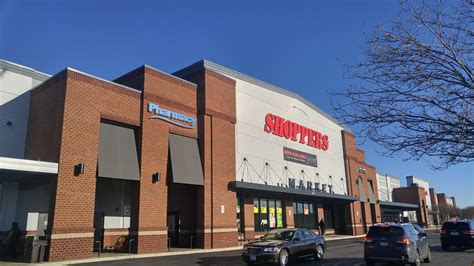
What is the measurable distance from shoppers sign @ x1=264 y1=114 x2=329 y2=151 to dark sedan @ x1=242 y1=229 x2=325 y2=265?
15844 mm

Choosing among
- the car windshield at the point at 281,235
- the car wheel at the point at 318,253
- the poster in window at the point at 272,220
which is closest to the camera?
the car windshield at the point at 281,235

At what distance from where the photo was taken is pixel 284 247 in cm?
1648

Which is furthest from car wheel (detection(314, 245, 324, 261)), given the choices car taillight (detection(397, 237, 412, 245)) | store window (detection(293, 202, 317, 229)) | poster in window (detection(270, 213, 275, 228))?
store window (detection(293, 202, 317, 229))

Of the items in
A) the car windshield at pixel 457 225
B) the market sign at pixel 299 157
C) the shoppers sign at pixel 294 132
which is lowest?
the car windshield at pixel 457 225

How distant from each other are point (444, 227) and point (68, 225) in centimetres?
2095

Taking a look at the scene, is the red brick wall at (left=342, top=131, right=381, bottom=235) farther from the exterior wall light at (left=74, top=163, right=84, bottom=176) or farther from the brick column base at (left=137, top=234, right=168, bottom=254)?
the exterior wall light at (left=74, top=163, right=84, bottom=176)

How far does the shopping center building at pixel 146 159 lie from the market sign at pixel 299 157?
0.18 metres

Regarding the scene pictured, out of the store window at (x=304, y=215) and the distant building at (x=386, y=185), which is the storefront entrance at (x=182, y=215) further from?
the distant building at (x=386, y=185)

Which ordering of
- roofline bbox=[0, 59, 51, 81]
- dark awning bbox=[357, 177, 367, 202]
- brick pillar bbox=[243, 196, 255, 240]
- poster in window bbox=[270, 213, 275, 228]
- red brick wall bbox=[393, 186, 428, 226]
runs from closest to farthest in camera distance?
roofline bbox=[0, 59, 51, 81]
brick pillar bbox=[243, 196, 255, 240]
poster in window bbox=[270, 213, 275, 228]
dark awning bbox=[357, 177, 367, 202]
red brick wall bbox=[393, 186, 428, 226]

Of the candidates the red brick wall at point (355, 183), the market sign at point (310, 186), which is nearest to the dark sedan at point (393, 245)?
the market sign at point (310, 186)

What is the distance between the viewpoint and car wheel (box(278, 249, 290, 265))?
16062 mm

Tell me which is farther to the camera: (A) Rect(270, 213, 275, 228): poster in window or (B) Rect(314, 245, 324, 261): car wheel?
(A) Rect(270, 213, 275, 228): poster in window

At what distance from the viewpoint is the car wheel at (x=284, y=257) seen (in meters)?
16.1

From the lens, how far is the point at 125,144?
74.5 ft
